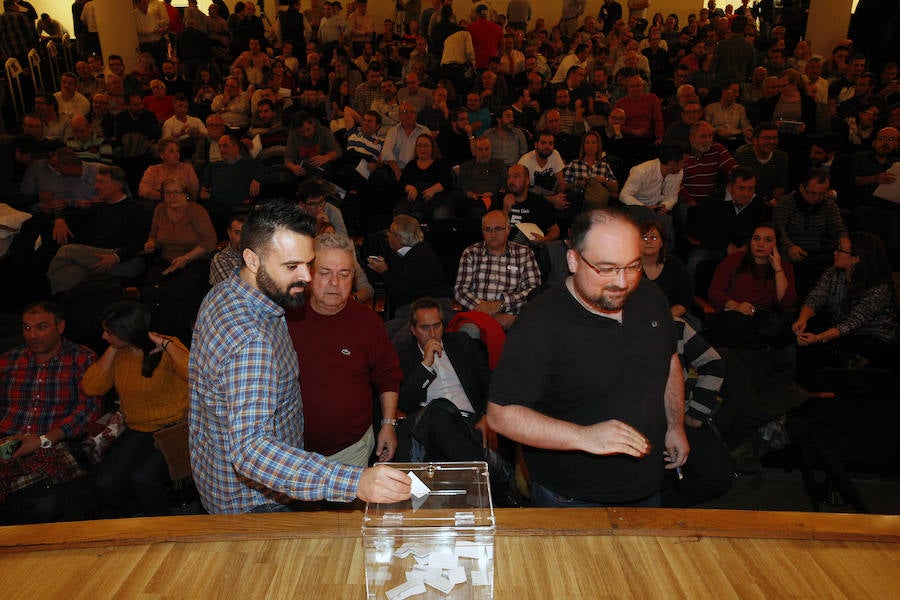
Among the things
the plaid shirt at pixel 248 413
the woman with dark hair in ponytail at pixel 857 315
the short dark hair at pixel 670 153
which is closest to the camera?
the plaid shirt at pixel 248 413

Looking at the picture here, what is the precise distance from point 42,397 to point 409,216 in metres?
2.46

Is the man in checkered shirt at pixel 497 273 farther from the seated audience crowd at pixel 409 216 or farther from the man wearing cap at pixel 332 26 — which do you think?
the man wearing cap at pixel 332 26

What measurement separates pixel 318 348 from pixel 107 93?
727 centimetres

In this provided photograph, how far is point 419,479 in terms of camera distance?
5.20ft

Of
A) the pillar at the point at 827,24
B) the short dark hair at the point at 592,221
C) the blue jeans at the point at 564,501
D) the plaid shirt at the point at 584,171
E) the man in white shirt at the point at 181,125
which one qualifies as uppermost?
the pillar at the point at 827,24

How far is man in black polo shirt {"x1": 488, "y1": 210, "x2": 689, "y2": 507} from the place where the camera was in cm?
179

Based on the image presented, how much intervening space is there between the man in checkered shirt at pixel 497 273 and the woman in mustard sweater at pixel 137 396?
1.89 m

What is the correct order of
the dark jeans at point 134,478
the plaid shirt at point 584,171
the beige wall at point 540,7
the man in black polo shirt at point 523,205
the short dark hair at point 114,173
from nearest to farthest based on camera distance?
the dark jeans at point 134,478
the short dark hair at point 114,173
the man in black polo shirt at point 523,205
the plaid shirt at point 584,171
the beige wall at point 540,7

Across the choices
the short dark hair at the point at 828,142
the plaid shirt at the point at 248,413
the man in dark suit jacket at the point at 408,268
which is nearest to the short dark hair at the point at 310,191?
the man in dark suit jacket at the point at 408,268

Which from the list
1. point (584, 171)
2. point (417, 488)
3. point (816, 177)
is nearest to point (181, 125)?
point (584, 171)

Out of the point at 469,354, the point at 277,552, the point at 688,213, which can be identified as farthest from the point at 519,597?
the point at 688,213

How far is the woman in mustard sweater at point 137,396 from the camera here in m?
2.96

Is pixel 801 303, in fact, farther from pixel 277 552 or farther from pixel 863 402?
pixel 277 552

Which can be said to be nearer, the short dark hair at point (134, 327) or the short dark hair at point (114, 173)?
the short dark hair at point (134, 327)
